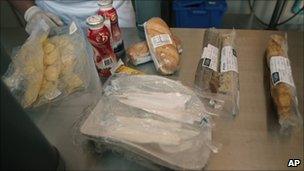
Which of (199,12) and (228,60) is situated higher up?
(228,60)

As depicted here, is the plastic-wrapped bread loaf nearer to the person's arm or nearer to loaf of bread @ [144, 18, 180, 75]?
loaf of bread @ [144, 18, 180, 75]

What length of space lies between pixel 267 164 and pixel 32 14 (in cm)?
75

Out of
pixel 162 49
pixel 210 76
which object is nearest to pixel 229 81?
pixel 210 76

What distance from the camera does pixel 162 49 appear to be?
60 cm

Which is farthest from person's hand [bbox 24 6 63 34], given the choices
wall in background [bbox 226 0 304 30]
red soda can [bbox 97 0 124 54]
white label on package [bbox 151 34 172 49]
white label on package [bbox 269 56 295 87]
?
wall in background [bbox 226 0 304 30]

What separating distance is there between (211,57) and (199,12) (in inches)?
33.2

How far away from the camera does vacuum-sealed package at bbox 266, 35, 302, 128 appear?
0.50 metres

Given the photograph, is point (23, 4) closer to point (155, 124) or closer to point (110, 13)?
point (110, 13)

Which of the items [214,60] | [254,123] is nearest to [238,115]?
[254,123]

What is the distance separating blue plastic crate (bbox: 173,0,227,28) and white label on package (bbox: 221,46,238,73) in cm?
81

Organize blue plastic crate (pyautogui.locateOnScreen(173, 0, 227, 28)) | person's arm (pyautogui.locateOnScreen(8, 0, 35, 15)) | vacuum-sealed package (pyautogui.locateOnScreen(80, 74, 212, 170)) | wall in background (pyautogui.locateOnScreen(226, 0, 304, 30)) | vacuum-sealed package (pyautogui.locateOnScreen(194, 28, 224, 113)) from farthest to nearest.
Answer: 1. wall in background (pyautogui.locateOnScreen(226, 0, 304, 30))
2. blue plastic crate (pyautogui.locateOnScreen(173, 0, 227, 28))
3. person's arm (pyautogui.locateOnScreen(8, 0, 35, 15))
4. vacuum-sealed package (pyautogui.locateOnScreen(194, 28, 224, 113))
5. vacuum-sealed package (pyautogui.locateOnScreen(80, 74, 212, 170))

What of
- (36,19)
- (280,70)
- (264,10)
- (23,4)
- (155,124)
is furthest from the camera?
(264,10)

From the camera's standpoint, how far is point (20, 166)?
0.32 m

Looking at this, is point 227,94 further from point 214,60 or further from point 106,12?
point 106,12
